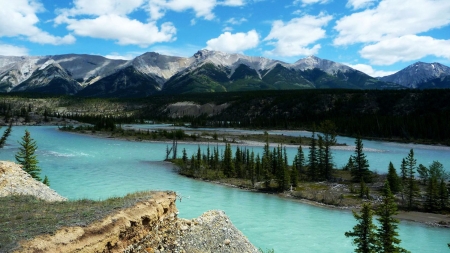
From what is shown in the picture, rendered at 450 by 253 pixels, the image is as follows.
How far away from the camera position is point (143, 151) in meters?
76.7

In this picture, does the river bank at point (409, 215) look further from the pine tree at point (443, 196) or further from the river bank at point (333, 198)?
the pine tree at point (443, 196)

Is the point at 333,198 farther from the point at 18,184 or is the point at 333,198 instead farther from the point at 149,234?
the point at 18,184

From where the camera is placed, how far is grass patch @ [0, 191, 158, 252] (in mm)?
10383

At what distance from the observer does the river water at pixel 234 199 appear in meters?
25.2

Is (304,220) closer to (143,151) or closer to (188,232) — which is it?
(188,232)

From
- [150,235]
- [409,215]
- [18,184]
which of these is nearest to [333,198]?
[409,215]

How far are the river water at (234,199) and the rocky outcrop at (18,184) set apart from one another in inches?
292

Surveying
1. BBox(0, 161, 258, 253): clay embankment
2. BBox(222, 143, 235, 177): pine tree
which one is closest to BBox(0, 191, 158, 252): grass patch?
BBox(0, 161, 258, 253): clay embankment

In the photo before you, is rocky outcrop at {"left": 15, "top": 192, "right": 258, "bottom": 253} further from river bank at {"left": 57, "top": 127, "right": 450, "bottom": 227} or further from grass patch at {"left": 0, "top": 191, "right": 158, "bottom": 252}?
river bank at {"left": 57, "top": 127, "right": 450, "bottom": 227}

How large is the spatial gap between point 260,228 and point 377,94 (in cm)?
15114

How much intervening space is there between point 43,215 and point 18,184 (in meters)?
Answer: 12.5

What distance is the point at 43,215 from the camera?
12.3 metres

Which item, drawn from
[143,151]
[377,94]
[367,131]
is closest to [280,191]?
[143,151]

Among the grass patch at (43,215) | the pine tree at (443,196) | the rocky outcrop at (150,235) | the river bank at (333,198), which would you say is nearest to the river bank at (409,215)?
the river bank at (333,198)
